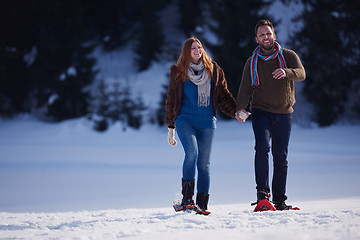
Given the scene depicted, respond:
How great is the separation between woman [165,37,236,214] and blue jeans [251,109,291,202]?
17.9 inches

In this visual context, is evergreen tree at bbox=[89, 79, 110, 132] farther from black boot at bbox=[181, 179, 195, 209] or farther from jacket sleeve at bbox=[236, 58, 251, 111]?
black boot at bbox=[181, 179, 195, 209]

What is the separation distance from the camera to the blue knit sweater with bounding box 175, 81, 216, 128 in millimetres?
4129

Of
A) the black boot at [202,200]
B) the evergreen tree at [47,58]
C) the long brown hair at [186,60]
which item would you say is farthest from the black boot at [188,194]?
the evergreen tree at [47,58]

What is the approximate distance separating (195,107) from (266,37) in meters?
0.98

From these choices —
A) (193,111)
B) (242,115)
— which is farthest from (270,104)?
(193,111)

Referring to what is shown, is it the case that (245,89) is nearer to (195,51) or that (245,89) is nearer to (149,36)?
(195,51)

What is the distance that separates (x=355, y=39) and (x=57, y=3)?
44.6 feet

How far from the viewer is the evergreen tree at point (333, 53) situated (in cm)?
1589

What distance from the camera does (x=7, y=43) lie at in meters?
21.7

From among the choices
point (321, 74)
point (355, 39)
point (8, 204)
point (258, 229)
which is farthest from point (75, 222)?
point (355, 39)

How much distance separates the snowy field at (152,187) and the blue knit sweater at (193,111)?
2.89ft

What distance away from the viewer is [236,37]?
18.3m

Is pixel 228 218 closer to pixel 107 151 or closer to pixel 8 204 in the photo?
pixel 8 204

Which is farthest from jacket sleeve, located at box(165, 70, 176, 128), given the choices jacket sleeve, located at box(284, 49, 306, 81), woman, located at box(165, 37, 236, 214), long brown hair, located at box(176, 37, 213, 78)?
jacket sleeve, located at box(284, 49, 306, 81)
